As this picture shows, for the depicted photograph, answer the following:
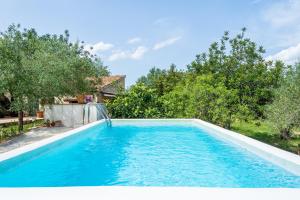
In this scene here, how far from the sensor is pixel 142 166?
8.41 metres

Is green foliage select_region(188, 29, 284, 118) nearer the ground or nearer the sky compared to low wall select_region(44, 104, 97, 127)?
nearer the sky

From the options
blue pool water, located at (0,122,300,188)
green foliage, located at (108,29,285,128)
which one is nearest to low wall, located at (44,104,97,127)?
green foliage, located at (108,29,285,128)

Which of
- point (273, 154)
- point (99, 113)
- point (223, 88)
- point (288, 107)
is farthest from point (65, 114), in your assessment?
point (273, 154)

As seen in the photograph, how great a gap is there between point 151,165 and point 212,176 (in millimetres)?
1801

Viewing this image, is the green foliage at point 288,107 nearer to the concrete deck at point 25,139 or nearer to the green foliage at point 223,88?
the green foliage at point 223,88

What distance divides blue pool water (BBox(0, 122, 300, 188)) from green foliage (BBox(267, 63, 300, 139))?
6.02m

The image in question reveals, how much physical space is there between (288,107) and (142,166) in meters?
11.4

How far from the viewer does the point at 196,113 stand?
805 inches

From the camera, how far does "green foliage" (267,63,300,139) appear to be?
16641 mm
